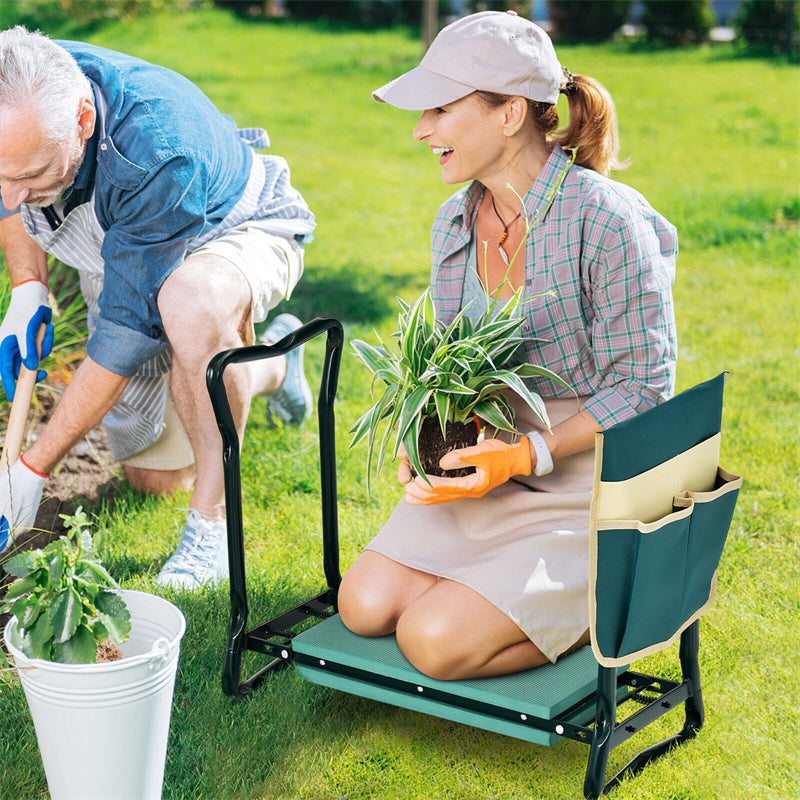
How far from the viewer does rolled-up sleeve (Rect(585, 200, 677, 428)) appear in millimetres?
2416

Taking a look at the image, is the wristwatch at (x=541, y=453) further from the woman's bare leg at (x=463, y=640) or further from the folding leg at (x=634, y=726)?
the folding leg at (x=634, y=726)

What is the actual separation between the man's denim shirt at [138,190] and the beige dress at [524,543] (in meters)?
0.90

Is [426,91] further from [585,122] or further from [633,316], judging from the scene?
[633,316]

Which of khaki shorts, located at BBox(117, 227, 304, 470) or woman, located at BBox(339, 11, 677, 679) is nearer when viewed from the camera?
woman, located at BBox(339, 11, 677, 679)

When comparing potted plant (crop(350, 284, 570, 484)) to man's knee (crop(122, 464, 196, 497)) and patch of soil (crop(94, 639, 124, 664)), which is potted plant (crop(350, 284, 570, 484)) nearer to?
patch of soil (crop(94, 639, 124, 664))

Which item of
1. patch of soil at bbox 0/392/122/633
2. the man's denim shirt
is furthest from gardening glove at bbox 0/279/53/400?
patch of soil at bbox 0/392/122/633

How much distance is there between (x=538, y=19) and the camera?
41.8 feet

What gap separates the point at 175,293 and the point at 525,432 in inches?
40.2

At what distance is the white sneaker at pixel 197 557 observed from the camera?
9.84 ft

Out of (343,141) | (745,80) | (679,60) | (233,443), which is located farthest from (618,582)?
(679,60)

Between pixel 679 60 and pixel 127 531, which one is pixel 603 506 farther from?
pixel 679 60

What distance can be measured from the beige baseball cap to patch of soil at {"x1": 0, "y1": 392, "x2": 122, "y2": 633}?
5.26ft

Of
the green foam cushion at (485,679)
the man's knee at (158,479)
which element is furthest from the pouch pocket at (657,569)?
the man's knee at (158,479)

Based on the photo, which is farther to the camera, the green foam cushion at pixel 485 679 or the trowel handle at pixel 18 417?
the trowel handle at pixel 18 417
